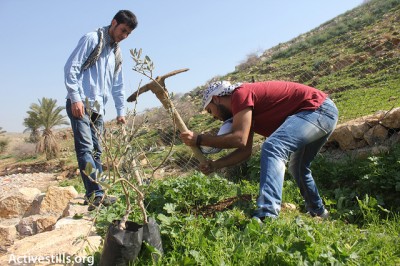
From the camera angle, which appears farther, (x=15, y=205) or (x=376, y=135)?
(x=15, y=205)

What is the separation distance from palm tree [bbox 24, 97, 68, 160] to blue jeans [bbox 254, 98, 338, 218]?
52.1 ft

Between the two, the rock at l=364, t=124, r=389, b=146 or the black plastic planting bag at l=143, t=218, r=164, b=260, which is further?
the rock at l=364, t=124, r=389, b=146

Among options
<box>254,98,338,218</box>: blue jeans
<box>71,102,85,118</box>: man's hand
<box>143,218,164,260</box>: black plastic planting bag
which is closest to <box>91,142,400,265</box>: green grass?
<box>143,218,164,260</box>: black plastic planting bag

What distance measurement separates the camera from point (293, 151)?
281cm

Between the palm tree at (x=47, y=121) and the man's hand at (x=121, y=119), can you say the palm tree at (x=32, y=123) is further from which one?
the man's hand at (x=121, y=119)

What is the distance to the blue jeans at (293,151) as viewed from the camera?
2566mm

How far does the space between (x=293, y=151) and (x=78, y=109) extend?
198 cm

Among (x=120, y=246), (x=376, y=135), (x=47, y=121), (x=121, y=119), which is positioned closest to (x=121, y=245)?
(x=120, y=246)

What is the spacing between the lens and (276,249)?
6.61 ft

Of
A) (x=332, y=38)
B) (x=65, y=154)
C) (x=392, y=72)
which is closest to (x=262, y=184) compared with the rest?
(x=392, y=72)

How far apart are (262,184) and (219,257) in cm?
68

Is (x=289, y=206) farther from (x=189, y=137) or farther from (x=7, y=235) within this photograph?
(x=7, y=235)

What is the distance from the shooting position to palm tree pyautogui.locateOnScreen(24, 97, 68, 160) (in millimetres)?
17438

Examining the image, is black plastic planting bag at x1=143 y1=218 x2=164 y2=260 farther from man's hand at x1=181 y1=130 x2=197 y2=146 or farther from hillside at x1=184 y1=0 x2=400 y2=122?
hillside at x1=184 y1=0 x2=400 y2=122
